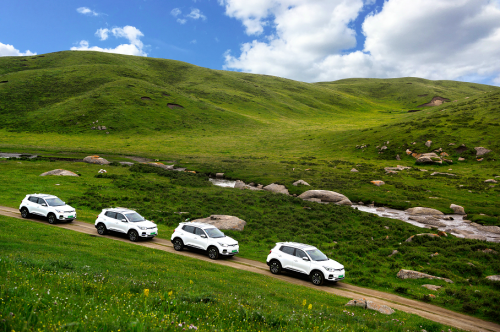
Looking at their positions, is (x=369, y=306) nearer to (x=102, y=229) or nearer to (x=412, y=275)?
(x=412, y=275)

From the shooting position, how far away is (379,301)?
18.3 meters

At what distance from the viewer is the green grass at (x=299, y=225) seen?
70.9ft

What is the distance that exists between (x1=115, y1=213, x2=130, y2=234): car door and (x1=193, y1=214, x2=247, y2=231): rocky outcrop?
→ 768 centimetres

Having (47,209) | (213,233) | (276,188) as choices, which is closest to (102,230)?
(47,209)

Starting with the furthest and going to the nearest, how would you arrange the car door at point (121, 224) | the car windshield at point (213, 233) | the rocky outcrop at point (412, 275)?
the car door at point (121, 224)
the car windshield at point (213, 233)
the rocky outcrop at point (412, 275)

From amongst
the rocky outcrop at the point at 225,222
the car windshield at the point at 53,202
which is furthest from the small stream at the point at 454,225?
the car windshield at the point at 53,202

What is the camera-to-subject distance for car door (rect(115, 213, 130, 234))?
89.6ft

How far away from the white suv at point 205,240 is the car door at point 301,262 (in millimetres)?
5647

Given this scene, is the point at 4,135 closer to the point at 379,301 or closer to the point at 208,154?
the point at 208,154

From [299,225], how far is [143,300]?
29.0m

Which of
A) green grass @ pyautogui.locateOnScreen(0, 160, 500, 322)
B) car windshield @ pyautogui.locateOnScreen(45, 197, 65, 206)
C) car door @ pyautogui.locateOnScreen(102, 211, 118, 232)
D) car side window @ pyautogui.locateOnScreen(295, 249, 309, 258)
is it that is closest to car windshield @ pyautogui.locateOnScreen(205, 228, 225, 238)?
green grass @ pyautogui.locateOnScreen(0, 160, 500, 322)

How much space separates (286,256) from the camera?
22141 millimetres

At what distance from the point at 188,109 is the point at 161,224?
115 metres

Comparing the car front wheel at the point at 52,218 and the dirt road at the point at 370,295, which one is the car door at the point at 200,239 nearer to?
the dirt road at the point at 370,295
